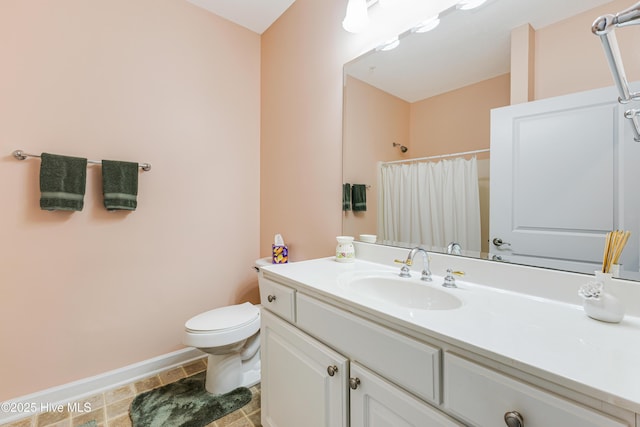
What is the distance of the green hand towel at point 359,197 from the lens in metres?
1.52

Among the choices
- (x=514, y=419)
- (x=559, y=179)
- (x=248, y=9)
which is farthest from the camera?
(x=248, y=9)

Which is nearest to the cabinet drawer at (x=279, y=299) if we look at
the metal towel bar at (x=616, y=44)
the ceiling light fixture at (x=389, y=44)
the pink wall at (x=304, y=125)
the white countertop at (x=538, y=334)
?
the white countertop at (x=538, y=334)

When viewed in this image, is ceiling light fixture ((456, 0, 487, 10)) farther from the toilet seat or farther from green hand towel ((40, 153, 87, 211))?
green hand towel ((40, 153, 87, 211))

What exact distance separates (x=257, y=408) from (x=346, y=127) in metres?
1.68

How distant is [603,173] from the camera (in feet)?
2.60

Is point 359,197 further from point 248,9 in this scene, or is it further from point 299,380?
point 248,9

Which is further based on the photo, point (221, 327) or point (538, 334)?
point (221, 327)

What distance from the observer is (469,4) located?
107 centimetres

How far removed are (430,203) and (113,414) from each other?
6.54 ft

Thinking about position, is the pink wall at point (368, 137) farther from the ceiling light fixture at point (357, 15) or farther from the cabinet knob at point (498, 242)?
the cabinet knob at point (498, 242)

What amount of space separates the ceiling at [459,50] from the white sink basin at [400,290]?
843 mm

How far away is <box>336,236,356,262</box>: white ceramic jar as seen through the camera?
142cm

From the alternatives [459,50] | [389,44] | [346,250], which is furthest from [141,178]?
[459,50]

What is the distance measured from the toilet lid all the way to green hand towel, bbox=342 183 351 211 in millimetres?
882
